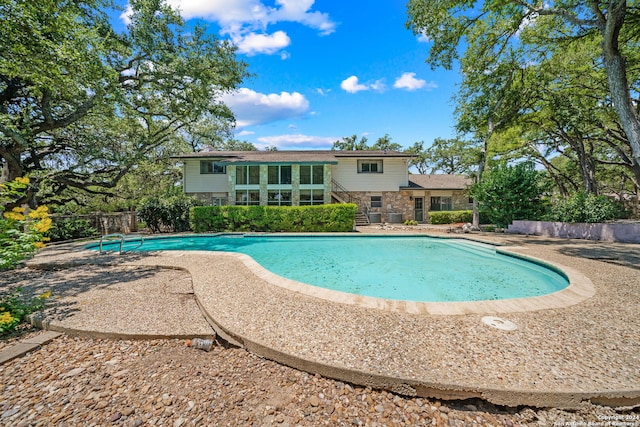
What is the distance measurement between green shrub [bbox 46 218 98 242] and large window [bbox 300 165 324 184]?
1349cm

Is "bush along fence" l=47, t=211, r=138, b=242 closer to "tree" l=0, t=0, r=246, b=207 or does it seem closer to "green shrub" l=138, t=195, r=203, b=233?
"tree" l=0, t=0, r=246, b=207

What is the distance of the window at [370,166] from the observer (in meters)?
21.2

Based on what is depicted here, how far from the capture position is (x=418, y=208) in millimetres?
21625

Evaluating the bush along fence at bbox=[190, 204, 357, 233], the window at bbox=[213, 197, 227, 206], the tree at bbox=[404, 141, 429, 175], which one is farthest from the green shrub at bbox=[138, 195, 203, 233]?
the tree at bbox=[404, 141, 429, 175]

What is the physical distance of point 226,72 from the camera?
13688 millimetres

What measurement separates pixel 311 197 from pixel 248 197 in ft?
17.0

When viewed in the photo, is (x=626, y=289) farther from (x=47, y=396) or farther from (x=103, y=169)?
(x=103, y=169)

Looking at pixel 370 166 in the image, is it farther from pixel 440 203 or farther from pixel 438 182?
pixel 440 203

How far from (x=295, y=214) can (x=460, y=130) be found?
12599 millimetres

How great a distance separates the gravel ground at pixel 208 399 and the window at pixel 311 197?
17.4 metres

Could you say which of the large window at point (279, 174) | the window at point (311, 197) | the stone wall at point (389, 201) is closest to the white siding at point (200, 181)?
the large window at point (279, 174)

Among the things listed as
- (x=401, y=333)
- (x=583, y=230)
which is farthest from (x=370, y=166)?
(x=401, y=333)

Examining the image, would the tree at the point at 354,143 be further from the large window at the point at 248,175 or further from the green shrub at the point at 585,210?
the green shrub at the point at 585,210

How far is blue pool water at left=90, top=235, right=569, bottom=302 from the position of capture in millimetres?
6504
